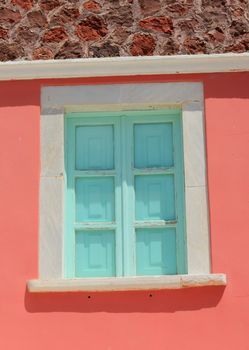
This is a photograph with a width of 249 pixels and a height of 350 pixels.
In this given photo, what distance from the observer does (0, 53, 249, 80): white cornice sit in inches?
278

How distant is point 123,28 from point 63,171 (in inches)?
48.6

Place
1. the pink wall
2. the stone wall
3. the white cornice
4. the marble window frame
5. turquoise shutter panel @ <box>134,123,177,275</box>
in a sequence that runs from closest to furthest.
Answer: the pink wall, the marble window frame, turquoise shutter panel @ <box>134,123,177,275</box>, the white cornice, the stone wall

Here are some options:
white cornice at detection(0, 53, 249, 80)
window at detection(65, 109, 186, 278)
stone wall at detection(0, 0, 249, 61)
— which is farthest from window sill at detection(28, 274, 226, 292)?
stone wall at detection(0, 0, 249, 61)

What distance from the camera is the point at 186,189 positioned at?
22.6ft

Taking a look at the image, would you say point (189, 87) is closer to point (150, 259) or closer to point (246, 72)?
point (246, 72)

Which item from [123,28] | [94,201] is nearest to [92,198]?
[94,201]

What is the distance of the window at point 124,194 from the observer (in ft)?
22.7

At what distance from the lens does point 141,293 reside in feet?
21.9

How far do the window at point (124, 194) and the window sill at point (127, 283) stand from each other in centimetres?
21

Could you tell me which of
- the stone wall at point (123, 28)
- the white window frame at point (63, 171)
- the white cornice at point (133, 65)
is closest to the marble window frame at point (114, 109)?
the white window frame at point (63, 171)

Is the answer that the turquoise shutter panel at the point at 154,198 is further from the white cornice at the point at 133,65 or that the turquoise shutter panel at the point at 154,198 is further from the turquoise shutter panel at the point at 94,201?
the white cornice at the point at 133,65

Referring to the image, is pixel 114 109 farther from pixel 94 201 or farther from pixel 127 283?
pixel 127 283

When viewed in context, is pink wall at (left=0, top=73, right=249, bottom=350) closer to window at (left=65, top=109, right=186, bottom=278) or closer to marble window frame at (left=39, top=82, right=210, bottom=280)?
marble window frame at (left=39, top=82, right=210, bottom=280)

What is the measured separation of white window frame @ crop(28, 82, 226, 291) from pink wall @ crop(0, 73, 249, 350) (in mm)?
65
